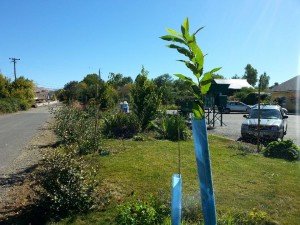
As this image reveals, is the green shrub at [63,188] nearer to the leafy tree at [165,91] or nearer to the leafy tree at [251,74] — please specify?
the leafy tree at [165,91]

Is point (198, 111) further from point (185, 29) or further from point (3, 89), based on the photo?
point (3, 89)

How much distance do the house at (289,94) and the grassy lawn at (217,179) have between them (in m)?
35.2

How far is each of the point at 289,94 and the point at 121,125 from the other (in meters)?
36.5

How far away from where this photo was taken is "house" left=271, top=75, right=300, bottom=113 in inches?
1709

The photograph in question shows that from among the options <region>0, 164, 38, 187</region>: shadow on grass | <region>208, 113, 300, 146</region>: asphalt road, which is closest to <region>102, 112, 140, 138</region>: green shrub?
<region>208, 113, 300, 146</region>: asphalt road

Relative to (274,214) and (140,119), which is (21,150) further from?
(274,214)

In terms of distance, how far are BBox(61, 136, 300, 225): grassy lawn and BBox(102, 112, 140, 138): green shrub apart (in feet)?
13.6

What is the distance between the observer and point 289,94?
45.4 metres

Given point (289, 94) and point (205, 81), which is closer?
point (205, 81)

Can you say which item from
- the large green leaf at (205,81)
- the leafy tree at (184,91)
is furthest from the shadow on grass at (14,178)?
the large green leaf at (205,81)

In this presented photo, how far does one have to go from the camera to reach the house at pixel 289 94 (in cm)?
4340

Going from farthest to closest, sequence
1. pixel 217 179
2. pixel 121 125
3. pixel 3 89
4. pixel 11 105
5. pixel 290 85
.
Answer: pixel 3 89 < pixel 290 85 < pixel 11 105 < pixel 121 125 < pixel 217 179

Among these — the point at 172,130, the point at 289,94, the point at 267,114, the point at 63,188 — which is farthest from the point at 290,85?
the point at 63,188

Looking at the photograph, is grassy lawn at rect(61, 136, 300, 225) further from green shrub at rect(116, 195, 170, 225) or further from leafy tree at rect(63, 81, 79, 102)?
leafy tree at rect(63, 81, 79, 102)
